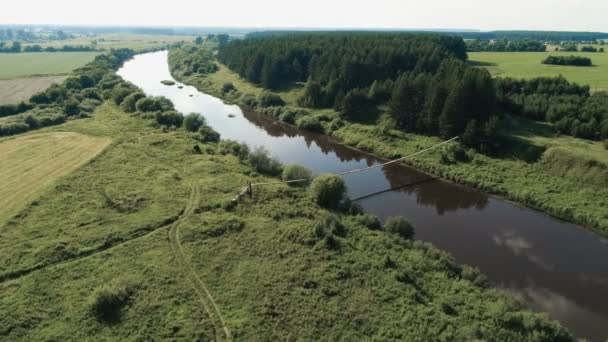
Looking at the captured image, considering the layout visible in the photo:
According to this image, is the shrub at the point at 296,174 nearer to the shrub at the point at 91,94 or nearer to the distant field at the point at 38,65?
the shrub at the point at 91,94

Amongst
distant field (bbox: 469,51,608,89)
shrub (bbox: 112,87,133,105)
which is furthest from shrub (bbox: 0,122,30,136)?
distant field (bbox: 469,51,608,89)

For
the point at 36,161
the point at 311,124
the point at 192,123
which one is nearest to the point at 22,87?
the point at 192,123

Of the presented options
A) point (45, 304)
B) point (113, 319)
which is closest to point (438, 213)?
point (113, 319)

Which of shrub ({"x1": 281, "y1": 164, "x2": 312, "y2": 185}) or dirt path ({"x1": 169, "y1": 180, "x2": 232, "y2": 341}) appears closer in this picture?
dirt path ({"x1": 169, "y1": 180, "x2": 232, "y2": 341})

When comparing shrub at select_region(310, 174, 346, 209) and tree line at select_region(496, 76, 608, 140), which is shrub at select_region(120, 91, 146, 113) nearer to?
shrub at select_region(310, 174, 346, 209)

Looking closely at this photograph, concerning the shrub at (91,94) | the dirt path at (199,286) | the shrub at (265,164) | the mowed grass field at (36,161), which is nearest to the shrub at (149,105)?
the mowed grass field at (36,161)

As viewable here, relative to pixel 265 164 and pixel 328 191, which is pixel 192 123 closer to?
pixel 265 164
